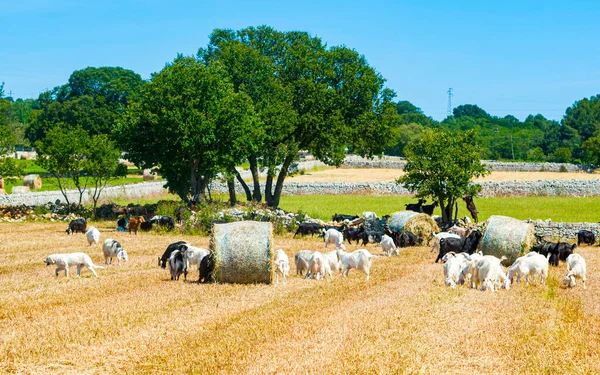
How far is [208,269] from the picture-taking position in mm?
20938

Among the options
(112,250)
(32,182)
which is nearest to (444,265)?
(112,250)

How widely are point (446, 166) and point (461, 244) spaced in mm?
13138

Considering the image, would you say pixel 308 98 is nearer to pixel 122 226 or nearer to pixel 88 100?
pixel 122 226

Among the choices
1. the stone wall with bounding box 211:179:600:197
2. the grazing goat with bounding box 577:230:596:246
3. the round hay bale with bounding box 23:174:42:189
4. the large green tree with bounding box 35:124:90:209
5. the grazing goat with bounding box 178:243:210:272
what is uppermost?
the large green tree with bounding box 35:124:90:209

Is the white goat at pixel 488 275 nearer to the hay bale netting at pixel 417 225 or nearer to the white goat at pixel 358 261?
the white goat at pixel 358 261

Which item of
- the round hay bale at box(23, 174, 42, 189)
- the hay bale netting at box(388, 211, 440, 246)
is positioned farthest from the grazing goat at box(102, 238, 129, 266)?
the round hay bale at box(23, 174, 42, 189)

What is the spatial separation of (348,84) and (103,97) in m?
62.7

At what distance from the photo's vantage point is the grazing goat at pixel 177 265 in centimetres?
2172

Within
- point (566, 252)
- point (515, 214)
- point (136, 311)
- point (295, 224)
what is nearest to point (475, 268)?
point (566, 252)

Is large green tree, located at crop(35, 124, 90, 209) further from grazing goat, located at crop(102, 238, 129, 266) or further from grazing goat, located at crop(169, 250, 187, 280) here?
grazing goat, located at crop(169, 250, 187, 280)

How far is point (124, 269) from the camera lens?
24.2 m

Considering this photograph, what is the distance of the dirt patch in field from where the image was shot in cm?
8631

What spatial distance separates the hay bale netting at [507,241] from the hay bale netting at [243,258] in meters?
8.41

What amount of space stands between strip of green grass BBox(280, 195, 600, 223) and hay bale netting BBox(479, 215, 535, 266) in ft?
72.5
